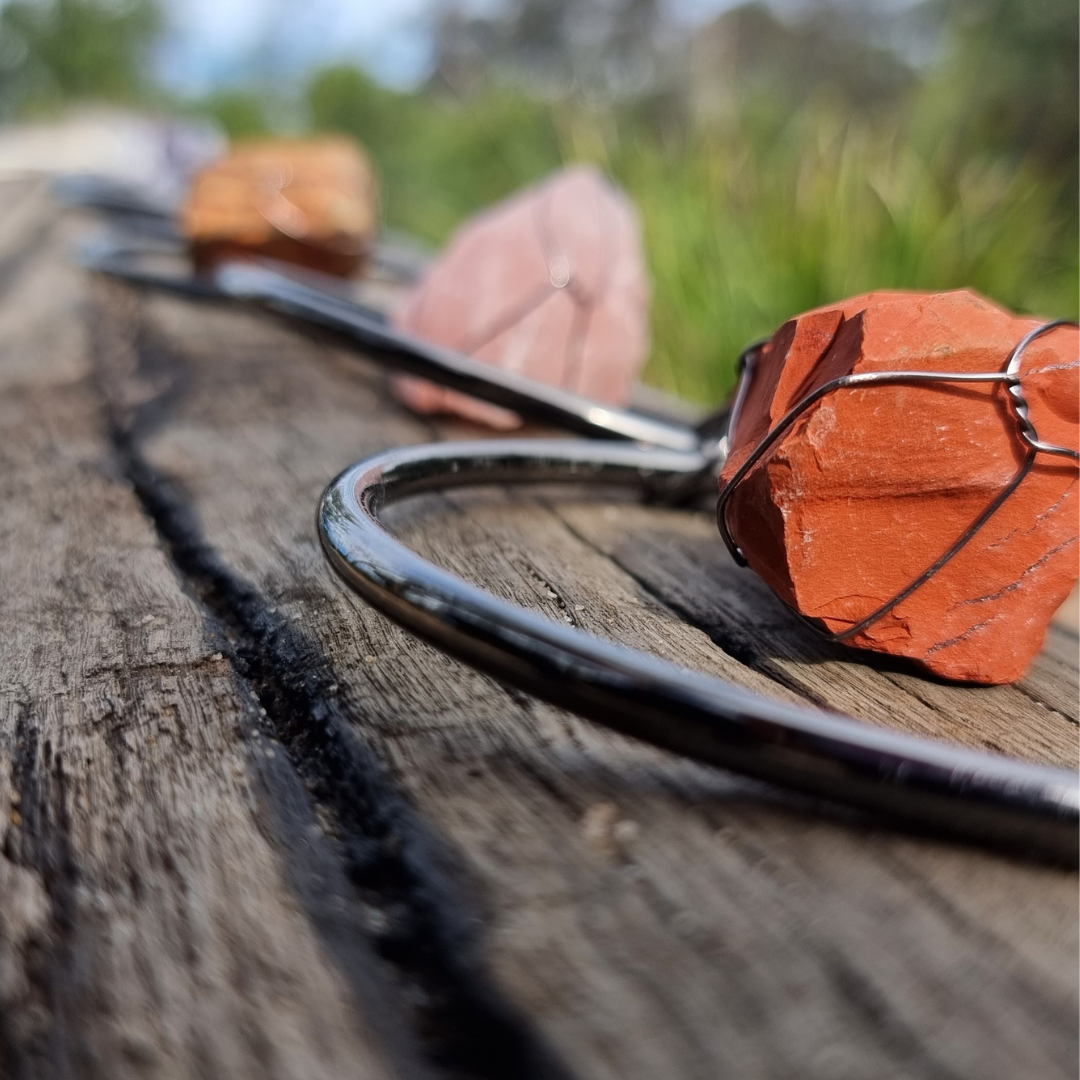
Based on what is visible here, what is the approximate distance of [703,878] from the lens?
0.37 m

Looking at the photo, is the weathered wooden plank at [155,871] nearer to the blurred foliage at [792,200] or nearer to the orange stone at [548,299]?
the orange stone at [548,299]

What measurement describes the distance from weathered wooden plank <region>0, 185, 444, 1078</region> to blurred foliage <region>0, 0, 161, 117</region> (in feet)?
50.2

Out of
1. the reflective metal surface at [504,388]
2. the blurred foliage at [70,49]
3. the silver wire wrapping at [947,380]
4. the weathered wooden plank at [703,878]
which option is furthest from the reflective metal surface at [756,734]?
the blurred foliage at [70,49]

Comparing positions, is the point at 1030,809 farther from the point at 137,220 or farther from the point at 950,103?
the point at 950,103

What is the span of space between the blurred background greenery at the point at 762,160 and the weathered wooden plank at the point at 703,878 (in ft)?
4.81

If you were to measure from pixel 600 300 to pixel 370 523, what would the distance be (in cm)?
67

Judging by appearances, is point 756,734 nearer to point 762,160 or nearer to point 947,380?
point 947,380

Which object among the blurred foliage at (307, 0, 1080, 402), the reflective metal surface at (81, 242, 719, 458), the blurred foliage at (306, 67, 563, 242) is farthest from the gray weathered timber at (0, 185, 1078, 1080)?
the blurred foliage at (306, 67, 563, 242)

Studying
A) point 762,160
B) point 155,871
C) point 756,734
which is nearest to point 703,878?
point 756,734

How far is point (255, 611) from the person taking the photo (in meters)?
0.57

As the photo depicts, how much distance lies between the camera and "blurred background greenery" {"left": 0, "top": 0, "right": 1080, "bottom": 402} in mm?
1927

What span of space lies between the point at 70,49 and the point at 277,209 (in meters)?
15.4

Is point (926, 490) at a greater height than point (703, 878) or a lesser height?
greater

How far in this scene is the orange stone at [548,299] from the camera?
1.07 m
